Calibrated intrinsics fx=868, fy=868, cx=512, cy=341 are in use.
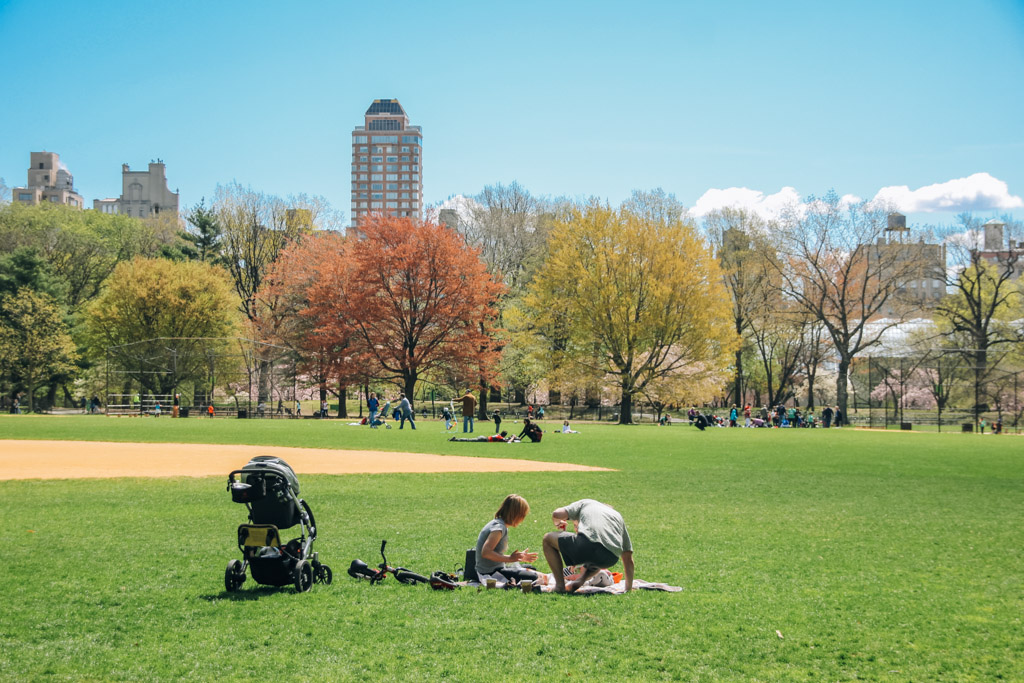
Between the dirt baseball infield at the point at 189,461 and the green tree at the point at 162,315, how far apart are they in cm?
2978

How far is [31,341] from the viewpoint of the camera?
5959cm

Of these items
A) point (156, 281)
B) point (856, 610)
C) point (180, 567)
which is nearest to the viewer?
point (856, 610)

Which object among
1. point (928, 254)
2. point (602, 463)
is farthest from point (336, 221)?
point (602, 463)

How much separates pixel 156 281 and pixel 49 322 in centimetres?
841

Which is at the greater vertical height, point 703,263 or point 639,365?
point 703,263

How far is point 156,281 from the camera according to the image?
196ft

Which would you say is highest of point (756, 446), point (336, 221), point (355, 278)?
point (336, 221)

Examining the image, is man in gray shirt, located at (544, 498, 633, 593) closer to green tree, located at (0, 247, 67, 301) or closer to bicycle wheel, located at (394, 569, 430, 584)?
bicycle wheel, located at (394, 569, 430, 584)

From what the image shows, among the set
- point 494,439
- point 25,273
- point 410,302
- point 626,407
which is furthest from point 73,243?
point 494,439

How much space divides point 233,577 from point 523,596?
9.19 ft

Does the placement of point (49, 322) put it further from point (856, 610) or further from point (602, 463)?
point (856, 610)

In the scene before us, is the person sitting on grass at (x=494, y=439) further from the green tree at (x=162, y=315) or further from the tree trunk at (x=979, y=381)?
the tree trunk at (x=979, y=381)

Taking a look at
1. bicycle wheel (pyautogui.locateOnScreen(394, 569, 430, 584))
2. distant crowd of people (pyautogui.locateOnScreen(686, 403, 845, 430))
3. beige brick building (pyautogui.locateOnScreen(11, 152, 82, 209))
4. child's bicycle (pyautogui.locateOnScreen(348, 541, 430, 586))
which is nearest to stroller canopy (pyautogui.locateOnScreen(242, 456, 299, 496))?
child's bicycle (pyautogui.locateOnScreen(348, 541, 430, 586))

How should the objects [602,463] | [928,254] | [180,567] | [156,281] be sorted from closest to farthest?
[180,567]
[602,463]
[156,281]
[928,254]
